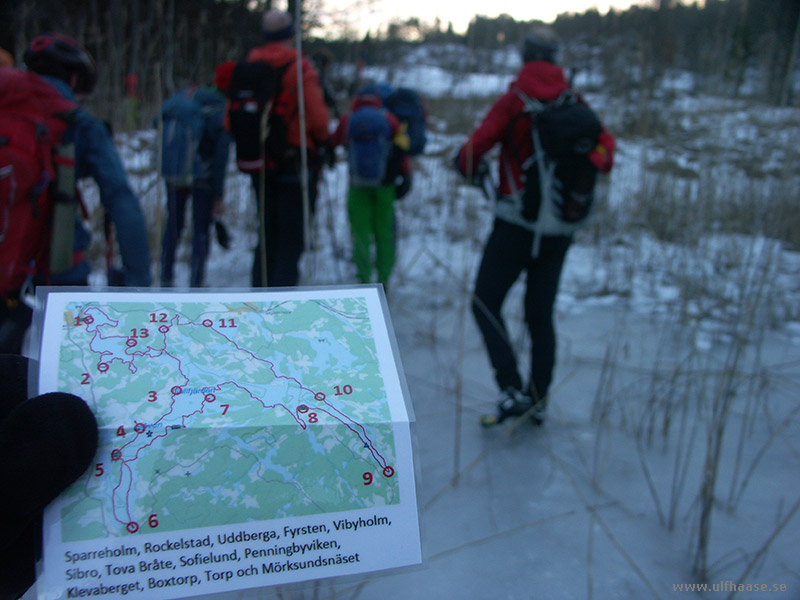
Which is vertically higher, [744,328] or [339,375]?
[339,375]

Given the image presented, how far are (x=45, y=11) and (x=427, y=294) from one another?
7.38 metres

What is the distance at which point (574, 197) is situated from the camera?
2.09m

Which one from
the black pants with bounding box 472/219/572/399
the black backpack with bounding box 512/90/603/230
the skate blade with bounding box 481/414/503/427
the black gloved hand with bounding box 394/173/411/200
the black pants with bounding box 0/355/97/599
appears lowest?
the skate blade with bounding box 481/414/503/427

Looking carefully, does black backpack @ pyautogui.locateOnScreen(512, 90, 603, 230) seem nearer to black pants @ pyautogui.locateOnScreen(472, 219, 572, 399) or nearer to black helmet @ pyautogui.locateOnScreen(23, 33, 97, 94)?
black pants @ pyautogui.locateOnScreen(472, 219, 572, 399)

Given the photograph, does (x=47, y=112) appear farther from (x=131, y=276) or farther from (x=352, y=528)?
(x=352, y=528)

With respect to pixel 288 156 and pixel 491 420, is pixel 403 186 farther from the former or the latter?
pixel 491 420

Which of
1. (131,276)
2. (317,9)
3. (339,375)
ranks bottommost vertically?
(131,276)

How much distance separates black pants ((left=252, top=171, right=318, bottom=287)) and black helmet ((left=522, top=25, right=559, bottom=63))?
1199mm

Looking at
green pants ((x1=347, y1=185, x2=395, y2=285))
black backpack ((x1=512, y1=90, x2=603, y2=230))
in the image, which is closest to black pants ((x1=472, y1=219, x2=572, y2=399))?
black backpack ((x1=512, y1=90, x2=603, y2=230))

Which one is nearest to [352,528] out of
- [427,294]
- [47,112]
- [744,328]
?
[744,328]

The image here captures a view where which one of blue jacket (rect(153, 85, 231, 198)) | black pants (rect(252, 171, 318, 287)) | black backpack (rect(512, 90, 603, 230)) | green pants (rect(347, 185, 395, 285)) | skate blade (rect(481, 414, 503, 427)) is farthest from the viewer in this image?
green pants (rect(347, 185, 395, 285))

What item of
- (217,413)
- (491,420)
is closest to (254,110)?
(491,420)

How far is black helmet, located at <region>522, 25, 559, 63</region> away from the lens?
2.19m

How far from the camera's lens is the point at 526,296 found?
2.33 metres
